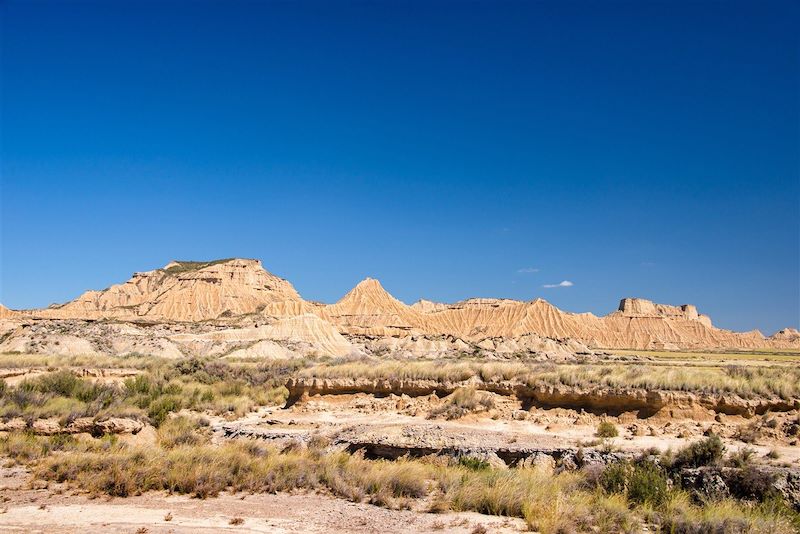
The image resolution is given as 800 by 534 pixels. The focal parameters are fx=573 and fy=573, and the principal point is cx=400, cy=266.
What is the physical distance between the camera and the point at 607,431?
Result: 46.3 ft

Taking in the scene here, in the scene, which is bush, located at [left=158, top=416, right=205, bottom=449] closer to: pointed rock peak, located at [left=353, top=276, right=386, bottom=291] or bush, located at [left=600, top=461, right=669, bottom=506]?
bush, located at [left=600, top=461, right=669, bottom=506]

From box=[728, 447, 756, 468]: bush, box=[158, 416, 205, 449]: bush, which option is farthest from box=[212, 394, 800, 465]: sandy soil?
box=[158, 416, 205, 449]: bush

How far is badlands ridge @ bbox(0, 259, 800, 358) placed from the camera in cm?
5510

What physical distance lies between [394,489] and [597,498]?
3.06m

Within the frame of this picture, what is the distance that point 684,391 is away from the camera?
618 inches

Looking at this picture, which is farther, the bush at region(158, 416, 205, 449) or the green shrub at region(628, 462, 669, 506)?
the bush at region(158, 416, 205, 449)

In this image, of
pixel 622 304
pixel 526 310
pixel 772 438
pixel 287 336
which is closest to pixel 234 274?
pixel 526 310

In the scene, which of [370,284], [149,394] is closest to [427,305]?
[370,284]

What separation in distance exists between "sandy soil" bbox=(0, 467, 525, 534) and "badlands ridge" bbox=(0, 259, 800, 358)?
3512 centimetres

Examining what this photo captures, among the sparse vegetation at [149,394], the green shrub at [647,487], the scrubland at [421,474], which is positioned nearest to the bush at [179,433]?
the scrubland at [421,474]

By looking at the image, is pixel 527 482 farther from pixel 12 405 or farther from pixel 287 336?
pixel 287 336

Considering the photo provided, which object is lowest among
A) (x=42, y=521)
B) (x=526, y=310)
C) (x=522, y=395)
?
(x=42, y=521)

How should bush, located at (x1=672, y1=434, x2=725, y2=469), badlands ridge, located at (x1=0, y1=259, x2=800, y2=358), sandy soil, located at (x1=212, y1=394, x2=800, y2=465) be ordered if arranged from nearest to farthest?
bush, located at (x1=672, y1=434, x2=725, y2=469) → sandy soil, located at (x1=212, y1=394, x2=800, y2=465) → badlands ridge, located at (x1=0, y1=259, x2=800, y2=358)

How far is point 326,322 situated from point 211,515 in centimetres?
5269
